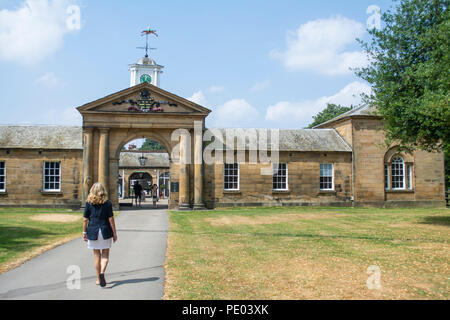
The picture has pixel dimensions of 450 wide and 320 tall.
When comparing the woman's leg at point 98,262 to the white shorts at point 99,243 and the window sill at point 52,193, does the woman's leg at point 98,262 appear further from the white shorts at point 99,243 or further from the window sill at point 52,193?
the window sill at point 52,193

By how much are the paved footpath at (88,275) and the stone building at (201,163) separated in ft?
43.6

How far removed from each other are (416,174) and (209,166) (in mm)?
15243

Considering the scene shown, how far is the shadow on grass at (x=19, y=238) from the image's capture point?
32.1 ft

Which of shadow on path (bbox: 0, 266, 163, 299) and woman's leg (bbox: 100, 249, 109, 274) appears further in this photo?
woman's leg (bbox: 100, 249, 109, 274)

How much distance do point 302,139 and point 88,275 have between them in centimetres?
2276

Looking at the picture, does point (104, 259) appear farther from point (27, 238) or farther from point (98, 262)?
point (27, 238)

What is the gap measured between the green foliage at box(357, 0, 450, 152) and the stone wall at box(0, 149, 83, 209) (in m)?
18.8

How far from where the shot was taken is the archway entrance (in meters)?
23.2

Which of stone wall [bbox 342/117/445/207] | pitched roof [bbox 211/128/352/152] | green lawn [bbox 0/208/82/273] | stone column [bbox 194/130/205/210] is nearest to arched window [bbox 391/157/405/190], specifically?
stone wall [bbox 342/117/445/207]

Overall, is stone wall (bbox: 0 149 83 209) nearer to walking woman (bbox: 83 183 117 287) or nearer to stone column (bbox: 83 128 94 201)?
stone column (bbox: 83 128 94 201)

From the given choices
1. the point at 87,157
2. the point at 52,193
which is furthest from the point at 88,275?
the point at 52,193

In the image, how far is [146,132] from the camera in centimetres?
2427
